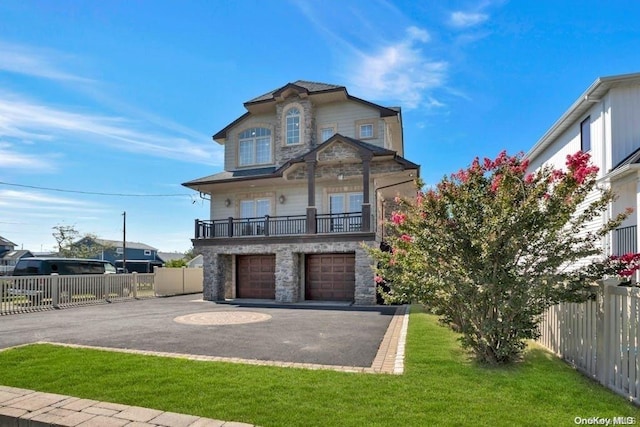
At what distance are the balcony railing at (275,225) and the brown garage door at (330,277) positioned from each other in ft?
4.33

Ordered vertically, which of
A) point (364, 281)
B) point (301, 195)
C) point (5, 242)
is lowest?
point (364, 281)

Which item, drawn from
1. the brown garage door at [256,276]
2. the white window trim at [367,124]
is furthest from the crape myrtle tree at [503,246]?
the brown garage door at [256,276]

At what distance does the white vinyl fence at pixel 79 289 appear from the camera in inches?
515

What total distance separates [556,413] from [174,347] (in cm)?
627

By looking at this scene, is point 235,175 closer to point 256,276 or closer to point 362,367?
point 256,276

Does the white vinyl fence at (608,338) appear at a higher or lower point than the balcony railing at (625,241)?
lower

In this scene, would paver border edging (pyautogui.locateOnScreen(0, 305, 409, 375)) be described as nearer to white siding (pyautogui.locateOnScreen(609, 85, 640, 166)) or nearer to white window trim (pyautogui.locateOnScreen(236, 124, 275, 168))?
white siding (pyautogui.locateOnScreen(609, 85, 640, 166))

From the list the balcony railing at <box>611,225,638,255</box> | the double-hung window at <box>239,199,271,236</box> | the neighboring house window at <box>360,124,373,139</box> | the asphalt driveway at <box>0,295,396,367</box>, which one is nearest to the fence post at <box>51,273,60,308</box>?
the asphalt driveway at <box>0,295,396,367</box>

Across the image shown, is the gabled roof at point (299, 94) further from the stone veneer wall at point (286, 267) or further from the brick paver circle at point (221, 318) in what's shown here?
the brick paver circle at point (221, 318)

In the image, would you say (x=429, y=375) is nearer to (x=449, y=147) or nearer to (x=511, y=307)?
(x=511, y=307)

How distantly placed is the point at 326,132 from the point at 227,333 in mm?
12701

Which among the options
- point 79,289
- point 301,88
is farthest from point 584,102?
point 79,289

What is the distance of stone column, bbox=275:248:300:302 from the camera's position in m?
16.0

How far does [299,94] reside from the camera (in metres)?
18.5
